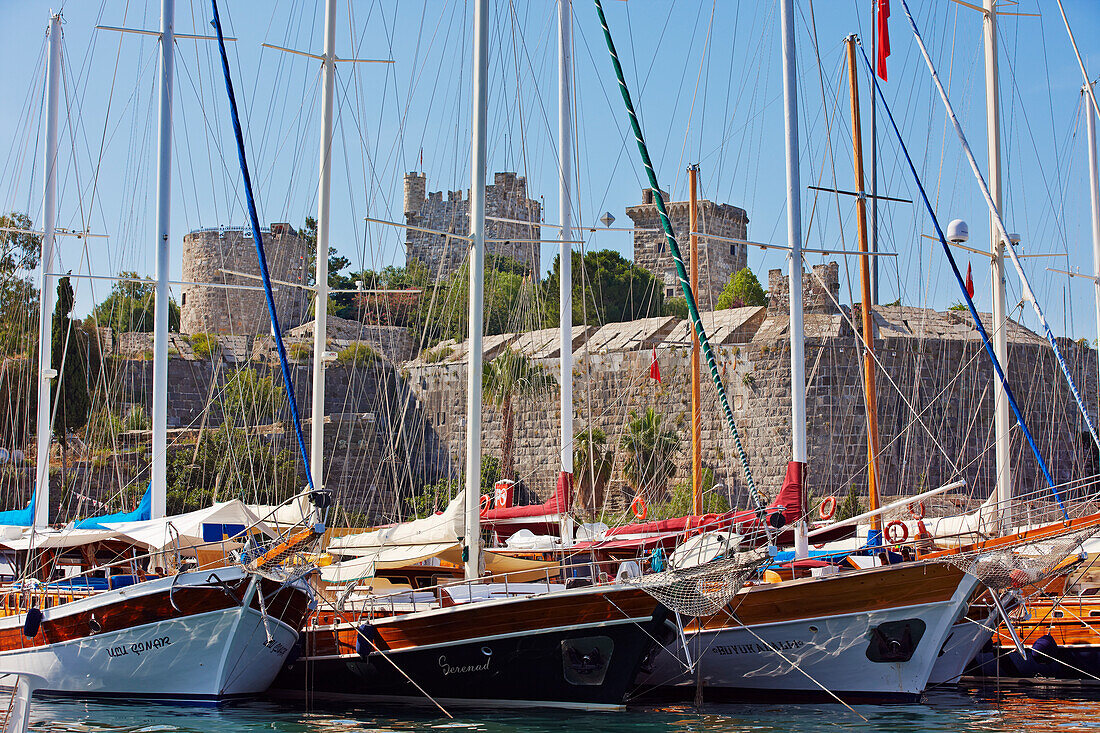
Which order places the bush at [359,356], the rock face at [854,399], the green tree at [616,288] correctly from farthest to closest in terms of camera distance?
the green tree at [616,288] → the bush at [359,356] → the rock face at [854,399]

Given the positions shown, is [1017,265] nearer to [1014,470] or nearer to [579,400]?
[1014,470]

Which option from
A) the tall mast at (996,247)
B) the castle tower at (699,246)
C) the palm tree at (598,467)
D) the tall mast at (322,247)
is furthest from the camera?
the castle tower at (699,246)

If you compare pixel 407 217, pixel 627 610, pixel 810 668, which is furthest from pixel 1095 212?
pixel 407 217

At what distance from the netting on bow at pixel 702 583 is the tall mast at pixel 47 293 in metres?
8.12

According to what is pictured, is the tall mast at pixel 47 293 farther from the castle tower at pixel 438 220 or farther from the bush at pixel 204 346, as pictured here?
the castle tower at pixel 438 220

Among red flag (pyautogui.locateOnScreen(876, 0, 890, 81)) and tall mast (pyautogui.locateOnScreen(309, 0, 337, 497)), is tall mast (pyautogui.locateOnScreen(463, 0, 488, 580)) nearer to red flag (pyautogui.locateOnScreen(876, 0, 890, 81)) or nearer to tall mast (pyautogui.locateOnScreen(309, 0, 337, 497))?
tall mast (pyautogui.locateOnScreen(309, 0, 337, 497))

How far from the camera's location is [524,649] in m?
12.9

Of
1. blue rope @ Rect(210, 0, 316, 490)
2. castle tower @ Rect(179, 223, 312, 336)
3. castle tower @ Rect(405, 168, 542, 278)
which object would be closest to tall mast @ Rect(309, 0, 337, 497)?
blue rope @ Rect(210, 0, 316, 490)

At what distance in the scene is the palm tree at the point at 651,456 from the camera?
31797 millimetres

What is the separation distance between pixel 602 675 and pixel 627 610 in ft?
2.55

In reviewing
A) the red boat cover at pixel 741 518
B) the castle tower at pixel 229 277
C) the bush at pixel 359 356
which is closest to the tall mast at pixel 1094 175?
the red boat cover at pixel 741 518

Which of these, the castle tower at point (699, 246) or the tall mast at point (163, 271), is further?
the castle tower at point (699, 246)

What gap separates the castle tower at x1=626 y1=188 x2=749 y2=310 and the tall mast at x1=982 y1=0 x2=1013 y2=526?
1295 inches

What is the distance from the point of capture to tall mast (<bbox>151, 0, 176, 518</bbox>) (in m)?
16.6
